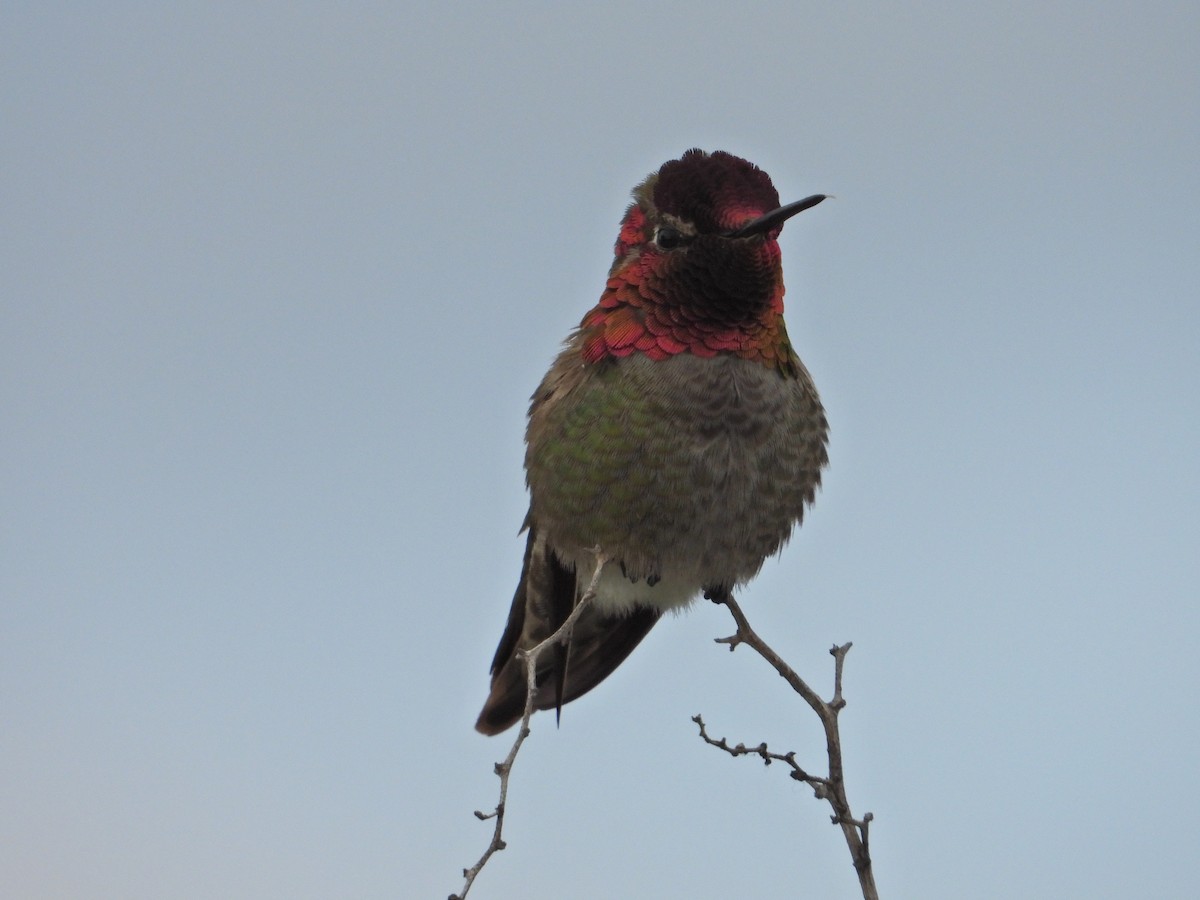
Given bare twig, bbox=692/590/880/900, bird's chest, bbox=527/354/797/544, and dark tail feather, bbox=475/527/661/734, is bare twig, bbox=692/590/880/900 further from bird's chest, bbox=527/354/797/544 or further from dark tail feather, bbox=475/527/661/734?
dark tail feather, bbox=475/527/661/734

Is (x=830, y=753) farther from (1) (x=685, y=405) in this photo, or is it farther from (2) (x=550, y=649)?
(2) (x=550, y=649)

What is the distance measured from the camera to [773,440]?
3779 millimetres

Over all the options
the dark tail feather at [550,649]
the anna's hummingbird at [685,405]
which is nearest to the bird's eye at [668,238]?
the anna's hummingbird at [685,405]

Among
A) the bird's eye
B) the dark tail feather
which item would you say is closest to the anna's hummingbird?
the bird's eye

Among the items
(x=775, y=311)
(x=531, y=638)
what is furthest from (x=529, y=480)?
(x=775, y=311)

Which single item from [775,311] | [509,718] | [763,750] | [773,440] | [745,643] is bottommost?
[763,750]

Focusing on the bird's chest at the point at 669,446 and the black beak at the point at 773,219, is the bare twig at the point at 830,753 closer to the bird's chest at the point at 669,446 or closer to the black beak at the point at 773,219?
the bird's chest at the point at 669,446

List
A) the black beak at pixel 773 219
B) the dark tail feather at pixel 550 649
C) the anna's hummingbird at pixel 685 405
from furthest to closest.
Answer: the dark tail feather at pixel 550 649 → the anna's hummingbird at pixel 685 405 → the black beak at pixel 773 219

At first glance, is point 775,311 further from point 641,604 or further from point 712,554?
point 641,604

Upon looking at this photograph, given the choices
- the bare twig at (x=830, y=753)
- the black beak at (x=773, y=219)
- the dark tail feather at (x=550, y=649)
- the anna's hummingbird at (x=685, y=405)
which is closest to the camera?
the bare twig at (x=830, y=753)

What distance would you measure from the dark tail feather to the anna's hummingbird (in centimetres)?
28

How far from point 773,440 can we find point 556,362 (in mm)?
789

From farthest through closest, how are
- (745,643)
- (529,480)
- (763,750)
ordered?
(529,480) < (745,643) < (763,750)

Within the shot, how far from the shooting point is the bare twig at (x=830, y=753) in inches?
107
